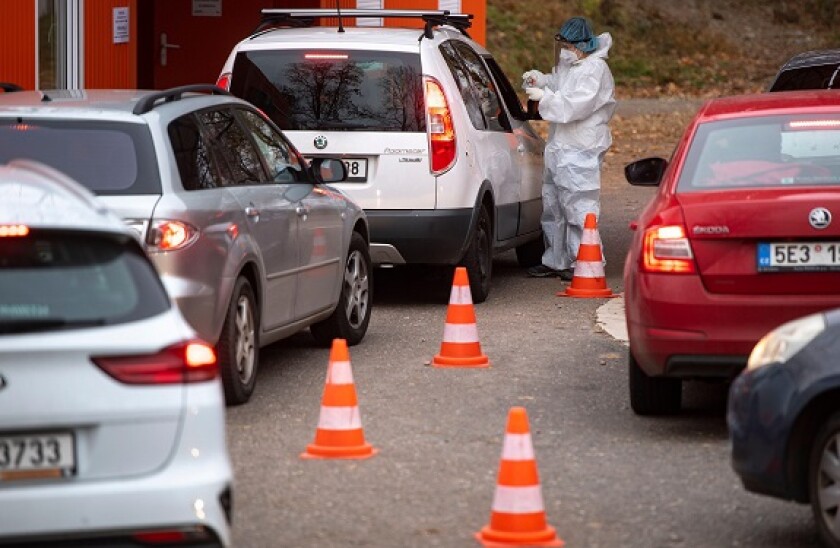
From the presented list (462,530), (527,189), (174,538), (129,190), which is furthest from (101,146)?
(527,189)

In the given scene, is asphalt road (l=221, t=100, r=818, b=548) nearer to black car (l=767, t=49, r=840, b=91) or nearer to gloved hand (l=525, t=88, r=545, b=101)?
gloved hand (l=525, t=88, r=545, b=101)

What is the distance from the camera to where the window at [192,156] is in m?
8.85

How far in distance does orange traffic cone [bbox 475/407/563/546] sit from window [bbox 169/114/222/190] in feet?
9.16

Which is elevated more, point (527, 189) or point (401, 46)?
point (401, 46)

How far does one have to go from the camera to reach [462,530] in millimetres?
6824

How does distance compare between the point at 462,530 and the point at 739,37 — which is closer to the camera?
the point at 462,530

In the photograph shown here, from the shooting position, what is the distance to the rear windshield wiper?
529 cm

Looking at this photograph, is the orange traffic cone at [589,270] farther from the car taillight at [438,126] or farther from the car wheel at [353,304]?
the car wheel at [353,304]

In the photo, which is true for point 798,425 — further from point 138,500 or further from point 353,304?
point 353,304

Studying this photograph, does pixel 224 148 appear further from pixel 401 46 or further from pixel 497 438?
pixel 401 46

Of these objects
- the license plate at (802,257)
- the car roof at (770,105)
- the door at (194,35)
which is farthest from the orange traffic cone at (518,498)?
the door at (194,35)

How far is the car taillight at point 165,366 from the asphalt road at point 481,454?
1.29 meters

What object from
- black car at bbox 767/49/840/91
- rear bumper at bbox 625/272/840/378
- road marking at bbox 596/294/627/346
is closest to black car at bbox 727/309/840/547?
rear bumper at bbox 625/272/840/378

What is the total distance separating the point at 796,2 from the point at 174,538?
41.9m
